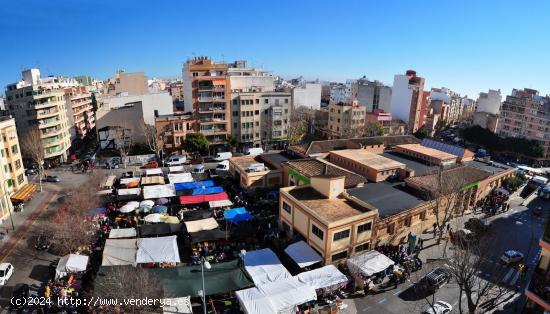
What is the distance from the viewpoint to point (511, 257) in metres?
28.9

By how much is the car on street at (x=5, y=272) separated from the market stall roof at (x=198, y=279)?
11.5 m

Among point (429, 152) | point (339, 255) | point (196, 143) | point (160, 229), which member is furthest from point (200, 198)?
point (429, 152)

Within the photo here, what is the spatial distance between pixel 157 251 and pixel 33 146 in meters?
35.2

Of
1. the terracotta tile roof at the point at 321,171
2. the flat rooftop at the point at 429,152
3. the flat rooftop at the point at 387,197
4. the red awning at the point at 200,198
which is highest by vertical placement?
the flat rooftop at the point at 429,152

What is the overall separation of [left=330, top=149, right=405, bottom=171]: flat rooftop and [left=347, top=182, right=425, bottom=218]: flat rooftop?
231cm

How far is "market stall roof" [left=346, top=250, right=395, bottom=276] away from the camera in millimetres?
24528

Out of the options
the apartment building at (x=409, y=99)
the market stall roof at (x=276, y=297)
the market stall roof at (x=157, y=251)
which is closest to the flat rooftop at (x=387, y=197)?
the market stall roof at (x=276, y=297)

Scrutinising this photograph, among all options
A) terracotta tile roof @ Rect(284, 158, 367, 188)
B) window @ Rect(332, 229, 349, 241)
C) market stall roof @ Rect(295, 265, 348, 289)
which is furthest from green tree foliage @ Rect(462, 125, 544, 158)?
market stall roof @ Rect(295, 265, 348, 289)

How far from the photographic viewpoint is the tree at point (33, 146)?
48.1 m

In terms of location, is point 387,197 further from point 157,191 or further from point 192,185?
point 157,191

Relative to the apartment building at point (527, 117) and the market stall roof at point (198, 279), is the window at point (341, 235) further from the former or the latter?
the apartment building at point (527, 117)

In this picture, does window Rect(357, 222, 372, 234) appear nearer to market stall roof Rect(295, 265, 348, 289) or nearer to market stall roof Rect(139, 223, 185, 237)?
market stall roof Rect(295, 265, 348, 289)

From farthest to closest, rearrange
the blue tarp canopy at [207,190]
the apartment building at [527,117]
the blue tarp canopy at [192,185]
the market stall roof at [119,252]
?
the apartment building at [527,117] < the blue tarp canopy at [192,185] < the blue tarp canopy at [207,190] < the market stall roof at [119,252]

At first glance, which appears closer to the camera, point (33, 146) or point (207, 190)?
point (207, 190)
